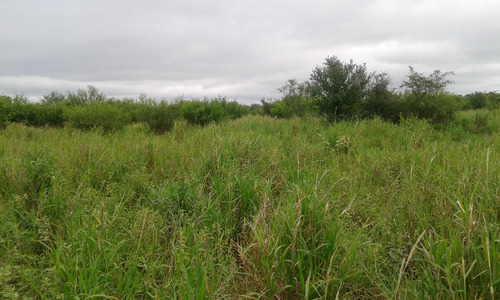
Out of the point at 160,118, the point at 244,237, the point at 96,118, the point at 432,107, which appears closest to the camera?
the point at 244,237

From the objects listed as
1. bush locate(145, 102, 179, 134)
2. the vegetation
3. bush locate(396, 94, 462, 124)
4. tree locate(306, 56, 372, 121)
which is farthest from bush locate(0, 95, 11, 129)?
bush locate(396, 94, 462, 124)

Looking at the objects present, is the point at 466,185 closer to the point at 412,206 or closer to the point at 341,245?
the point at 412,206

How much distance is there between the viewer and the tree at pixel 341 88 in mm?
11188

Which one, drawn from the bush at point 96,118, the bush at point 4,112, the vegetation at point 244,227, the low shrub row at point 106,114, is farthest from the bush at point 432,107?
the bush at point 4,112

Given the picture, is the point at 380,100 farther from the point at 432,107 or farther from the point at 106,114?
the point at 106,114

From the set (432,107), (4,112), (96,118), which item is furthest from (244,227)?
(4,112)

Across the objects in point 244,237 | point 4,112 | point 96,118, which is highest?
point 4,112

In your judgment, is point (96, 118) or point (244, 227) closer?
point (244, 227)

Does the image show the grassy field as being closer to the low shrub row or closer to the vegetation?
the vegetation

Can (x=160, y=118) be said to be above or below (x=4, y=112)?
below

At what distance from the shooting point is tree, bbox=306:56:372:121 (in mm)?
11188

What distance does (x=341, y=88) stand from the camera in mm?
11359

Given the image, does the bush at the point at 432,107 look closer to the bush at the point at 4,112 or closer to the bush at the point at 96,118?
the bush at the point at 96,118

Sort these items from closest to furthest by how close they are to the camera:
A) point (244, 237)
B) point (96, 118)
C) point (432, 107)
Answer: point (244, 237) → point (96, 118) → point (432, 107)
